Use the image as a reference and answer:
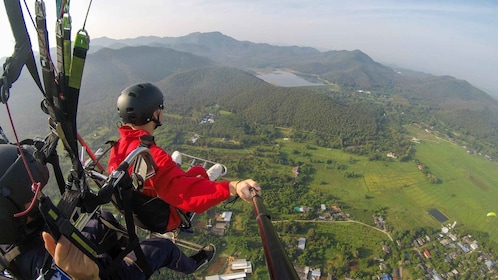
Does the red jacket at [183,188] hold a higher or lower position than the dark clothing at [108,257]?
higher

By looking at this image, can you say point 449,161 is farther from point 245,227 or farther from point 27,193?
point 27,193

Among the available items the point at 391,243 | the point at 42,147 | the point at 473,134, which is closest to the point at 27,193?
the point at 42,147

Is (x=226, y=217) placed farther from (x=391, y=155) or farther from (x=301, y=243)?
(x=391, y=155)

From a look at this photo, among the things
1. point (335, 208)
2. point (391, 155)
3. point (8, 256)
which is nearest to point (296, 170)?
point (335, 208)

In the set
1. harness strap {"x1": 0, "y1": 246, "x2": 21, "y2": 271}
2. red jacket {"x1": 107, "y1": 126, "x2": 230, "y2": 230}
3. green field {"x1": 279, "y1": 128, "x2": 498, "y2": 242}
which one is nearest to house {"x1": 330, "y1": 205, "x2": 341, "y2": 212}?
green field {"x1": 279, "y1": 128, "x2": 498, "y2": 242}

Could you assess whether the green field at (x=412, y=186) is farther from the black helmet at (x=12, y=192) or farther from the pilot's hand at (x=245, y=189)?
the black helmet at (x=12, y=192)

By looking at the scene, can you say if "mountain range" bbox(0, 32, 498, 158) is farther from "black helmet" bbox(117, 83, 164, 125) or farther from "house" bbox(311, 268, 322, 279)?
"black helmet" bbox(117, 83, 164, 125)

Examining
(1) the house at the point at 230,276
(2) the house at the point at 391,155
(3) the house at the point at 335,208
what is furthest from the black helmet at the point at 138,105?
(2) the house at the point at 391,155
